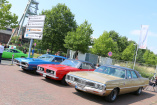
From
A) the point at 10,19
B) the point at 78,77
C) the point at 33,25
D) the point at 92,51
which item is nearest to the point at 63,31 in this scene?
the point at 92,51

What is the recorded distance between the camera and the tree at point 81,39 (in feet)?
78.5

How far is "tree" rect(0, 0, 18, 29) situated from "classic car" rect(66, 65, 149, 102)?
22598 millimetres

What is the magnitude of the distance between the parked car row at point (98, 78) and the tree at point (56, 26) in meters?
20.4

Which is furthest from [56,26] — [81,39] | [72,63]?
[72,63]

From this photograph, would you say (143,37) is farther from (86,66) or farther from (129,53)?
(129,53)

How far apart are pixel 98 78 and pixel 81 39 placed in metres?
18.7

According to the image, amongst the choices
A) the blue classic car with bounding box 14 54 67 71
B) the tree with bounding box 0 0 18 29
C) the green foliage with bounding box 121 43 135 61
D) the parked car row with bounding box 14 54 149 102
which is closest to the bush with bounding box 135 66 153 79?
the parked car row with bounding box 14 54 149 102

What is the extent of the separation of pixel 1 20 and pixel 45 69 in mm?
20699

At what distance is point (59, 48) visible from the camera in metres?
31.0

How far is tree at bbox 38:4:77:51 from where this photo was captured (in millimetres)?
29438

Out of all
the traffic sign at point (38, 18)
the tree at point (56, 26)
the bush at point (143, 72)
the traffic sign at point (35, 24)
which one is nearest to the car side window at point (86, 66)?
the traffic sign at point (35, 24)

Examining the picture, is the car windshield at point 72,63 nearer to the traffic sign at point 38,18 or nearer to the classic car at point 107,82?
the classic car at point 107,82

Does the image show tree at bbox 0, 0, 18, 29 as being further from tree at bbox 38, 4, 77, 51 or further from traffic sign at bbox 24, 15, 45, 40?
traffic sign at bbox 24, 15, 45, 40

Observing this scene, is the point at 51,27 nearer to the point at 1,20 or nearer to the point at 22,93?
the point at 1,20
